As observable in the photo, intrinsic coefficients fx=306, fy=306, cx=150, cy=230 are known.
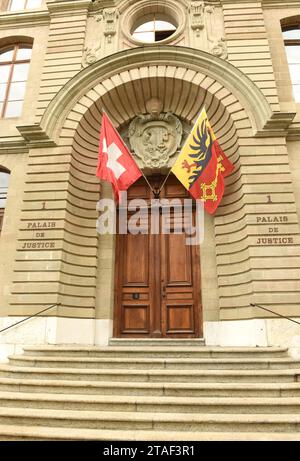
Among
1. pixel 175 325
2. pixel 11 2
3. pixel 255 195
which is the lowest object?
pixel 175 325

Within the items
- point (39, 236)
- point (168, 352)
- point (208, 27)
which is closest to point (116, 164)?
point (39, 236)

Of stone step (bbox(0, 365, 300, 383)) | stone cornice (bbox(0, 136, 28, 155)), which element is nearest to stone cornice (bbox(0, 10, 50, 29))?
stone cornice (bbox(0, 136, 28, 155))

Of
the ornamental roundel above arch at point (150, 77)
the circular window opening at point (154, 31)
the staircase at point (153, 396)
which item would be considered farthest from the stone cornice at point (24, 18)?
the staircase at point (153, 396)

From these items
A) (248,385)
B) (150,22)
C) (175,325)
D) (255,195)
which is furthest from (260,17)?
(248,385)

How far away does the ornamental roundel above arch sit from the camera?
9617 millimetres

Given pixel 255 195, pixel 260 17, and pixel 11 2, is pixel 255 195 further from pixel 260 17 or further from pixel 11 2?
pixel 11 2

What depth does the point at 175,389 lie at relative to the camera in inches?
192

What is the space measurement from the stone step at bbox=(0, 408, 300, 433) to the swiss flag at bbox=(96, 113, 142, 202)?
220 inches

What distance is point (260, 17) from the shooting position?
10.9 metres

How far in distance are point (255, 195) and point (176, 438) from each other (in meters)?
6.61

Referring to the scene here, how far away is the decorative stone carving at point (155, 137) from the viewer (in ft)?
33.6

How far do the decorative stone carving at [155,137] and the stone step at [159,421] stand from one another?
7569 mm

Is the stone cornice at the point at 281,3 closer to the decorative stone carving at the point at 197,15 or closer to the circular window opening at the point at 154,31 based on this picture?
the decorative stone carving at the point at 197,15

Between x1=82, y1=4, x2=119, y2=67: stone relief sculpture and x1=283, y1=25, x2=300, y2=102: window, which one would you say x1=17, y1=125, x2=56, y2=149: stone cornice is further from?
x1=283, y1=25, x2=300, y2=102: window
